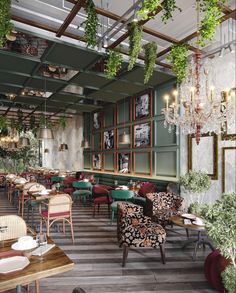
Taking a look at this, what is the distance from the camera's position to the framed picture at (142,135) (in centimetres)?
754

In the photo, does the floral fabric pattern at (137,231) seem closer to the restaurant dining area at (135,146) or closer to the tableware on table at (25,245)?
the restaurant dining area at (135,146)

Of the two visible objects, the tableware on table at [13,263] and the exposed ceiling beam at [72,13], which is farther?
the exposed ceiling beam at [72,13]

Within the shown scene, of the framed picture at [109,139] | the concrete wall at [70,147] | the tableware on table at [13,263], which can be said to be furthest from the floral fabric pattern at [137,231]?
the concrete wall at [70,147]

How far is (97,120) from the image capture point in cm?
1064

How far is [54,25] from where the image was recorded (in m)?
4.30

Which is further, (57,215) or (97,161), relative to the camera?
(97,161)

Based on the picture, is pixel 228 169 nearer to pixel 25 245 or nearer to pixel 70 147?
pixel 25 245

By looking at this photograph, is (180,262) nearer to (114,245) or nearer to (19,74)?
(114,245)

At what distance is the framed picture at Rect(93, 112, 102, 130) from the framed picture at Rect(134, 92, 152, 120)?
2623 mm

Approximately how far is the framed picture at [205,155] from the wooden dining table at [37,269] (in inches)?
175

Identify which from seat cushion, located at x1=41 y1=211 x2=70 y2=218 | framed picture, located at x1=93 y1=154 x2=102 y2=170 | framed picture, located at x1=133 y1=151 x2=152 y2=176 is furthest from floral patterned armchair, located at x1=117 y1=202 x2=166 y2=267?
framed picture, located at x1=93 y1=154 x2=102 y2=170

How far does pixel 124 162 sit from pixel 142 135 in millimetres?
1442

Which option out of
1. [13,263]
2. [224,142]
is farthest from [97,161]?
[13,263]

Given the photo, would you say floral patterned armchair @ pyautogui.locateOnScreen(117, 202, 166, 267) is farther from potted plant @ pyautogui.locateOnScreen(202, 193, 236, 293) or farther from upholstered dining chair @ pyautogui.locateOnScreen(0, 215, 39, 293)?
upholstered dining chair @ pyautogui.locateOnScreen(0, 215, 39, 293)
